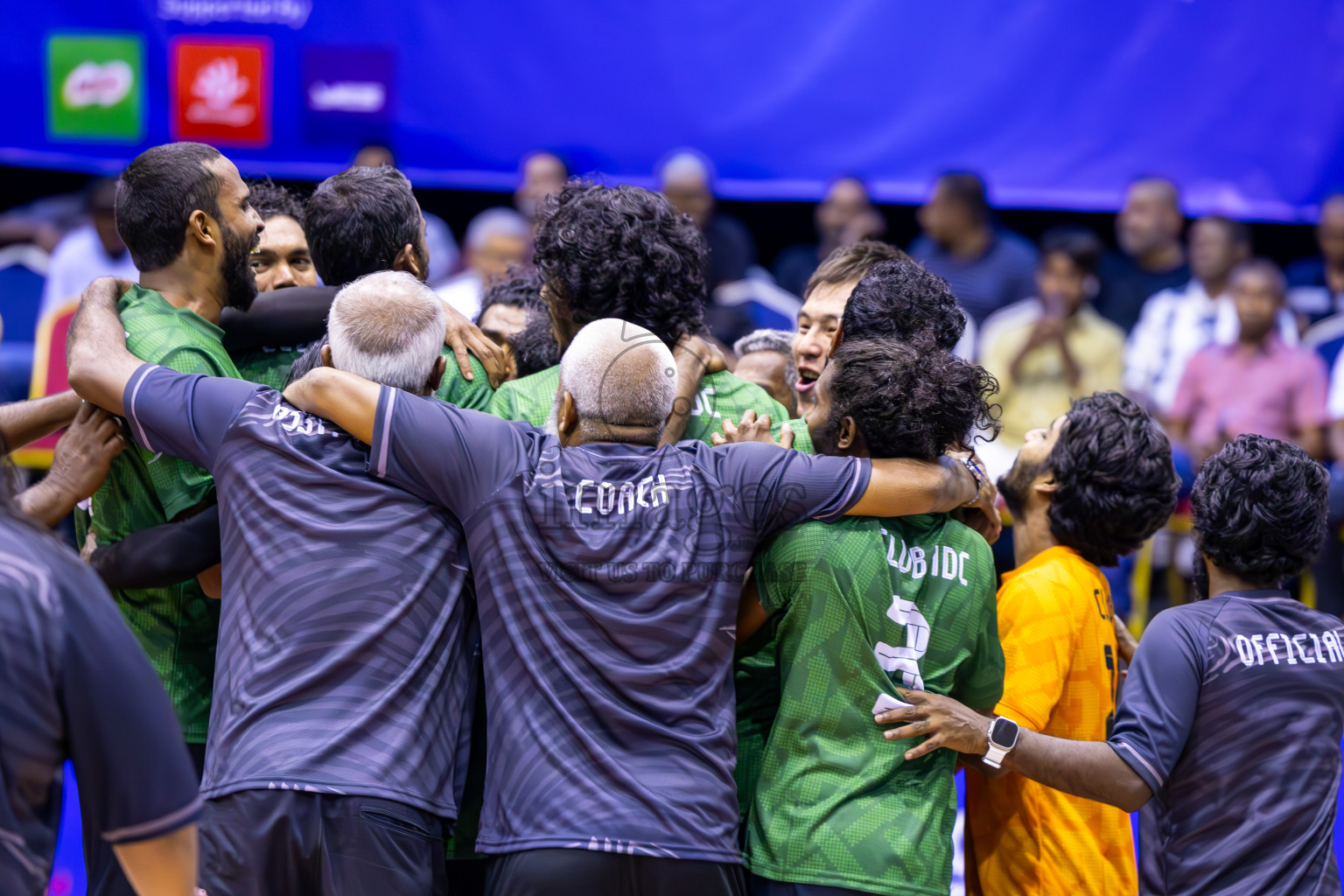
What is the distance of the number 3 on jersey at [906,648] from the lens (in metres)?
2.52

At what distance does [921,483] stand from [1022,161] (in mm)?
6461

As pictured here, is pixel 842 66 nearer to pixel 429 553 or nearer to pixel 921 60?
pixel 921 60

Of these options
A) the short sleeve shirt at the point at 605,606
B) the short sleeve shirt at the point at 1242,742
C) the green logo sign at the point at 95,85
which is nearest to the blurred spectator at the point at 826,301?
the short sleeve shirt at the point at 605,606

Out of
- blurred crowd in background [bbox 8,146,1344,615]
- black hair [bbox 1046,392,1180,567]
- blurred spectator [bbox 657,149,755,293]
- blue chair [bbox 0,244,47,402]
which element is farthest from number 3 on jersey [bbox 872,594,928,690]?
blue chair [bbox 0,244,47,402]

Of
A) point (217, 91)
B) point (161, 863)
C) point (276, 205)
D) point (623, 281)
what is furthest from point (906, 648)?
point (217, 91)

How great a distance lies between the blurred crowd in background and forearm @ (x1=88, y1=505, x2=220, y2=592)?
4.92 metres

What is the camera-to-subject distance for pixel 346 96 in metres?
8.40

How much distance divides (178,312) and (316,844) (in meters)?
1.25

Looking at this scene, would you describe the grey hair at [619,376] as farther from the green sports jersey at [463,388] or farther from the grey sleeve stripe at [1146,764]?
the grey sleeve stripe at [1146,764]

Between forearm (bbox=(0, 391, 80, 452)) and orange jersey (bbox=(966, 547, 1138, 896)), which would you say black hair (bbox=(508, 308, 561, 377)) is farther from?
orange jersey (bbox=(966, 547, 1138, 896))

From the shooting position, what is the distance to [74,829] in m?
4.84

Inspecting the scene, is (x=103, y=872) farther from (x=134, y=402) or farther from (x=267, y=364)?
(x=267, y=364)

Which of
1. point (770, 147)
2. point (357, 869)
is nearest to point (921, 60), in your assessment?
point (770, 147)

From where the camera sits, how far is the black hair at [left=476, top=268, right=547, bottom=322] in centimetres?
396
